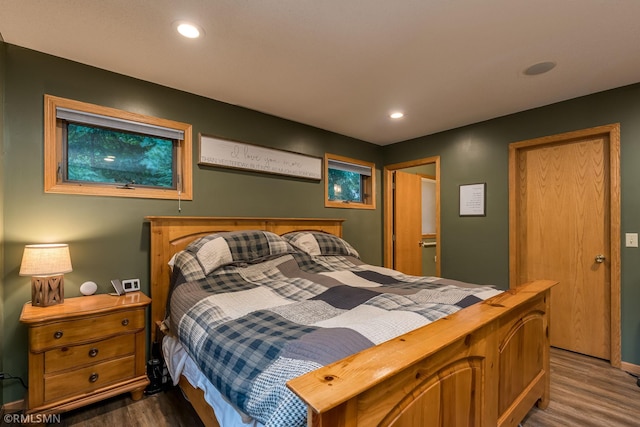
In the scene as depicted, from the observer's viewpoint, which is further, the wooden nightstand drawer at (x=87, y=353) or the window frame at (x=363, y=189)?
the window frame at (x=363, y=189)

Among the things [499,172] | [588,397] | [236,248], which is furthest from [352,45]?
[588,397]

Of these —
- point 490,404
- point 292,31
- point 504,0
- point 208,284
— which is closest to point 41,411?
point 208,284

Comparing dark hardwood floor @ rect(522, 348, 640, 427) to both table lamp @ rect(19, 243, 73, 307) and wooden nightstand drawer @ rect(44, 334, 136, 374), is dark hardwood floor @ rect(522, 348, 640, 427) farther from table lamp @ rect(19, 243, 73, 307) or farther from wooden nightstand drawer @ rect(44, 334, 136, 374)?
table lamp @ rect(19, 243, 73, 307)

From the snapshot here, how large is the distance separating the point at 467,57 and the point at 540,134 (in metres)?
1.47

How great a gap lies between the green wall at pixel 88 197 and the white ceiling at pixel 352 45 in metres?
0.14

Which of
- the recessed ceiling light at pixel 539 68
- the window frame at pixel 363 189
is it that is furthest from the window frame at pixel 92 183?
the recessed ceiling light at pixel 539 68

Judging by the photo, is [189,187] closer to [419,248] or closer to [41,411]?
[41,411]

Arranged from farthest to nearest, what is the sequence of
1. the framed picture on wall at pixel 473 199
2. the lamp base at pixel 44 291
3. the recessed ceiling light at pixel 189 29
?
the framed picture on wall at pixel 473 199 < the lamp base at pixel 44 291 < the recessed ceiling light at pixel 189 29

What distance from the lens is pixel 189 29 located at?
179 centimetres

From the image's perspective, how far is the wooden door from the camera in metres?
4.34

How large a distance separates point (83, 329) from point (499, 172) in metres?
3.80

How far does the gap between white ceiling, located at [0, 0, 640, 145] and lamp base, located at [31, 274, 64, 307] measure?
1.49m

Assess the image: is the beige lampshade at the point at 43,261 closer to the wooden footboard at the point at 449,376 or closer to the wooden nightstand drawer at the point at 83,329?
the wooden nightstand drawer at the point at 83,329

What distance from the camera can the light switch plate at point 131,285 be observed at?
2.26 metres
